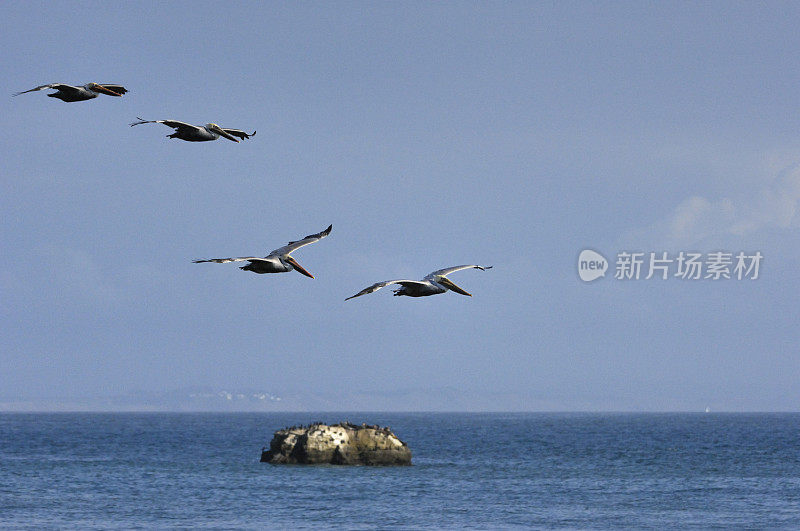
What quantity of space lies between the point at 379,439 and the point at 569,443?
340 ft

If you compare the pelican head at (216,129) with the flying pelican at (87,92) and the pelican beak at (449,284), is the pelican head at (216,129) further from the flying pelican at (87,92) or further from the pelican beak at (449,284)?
the pelican beak at (449,284)

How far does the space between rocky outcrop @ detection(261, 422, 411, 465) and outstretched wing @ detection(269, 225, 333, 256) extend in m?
70.9

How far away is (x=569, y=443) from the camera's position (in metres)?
193

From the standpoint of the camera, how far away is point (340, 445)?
94.5 meters

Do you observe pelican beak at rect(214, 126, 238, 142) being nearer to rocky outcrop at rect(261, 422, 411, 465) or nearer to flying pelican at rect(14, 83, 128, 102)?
flying pelican at rect(14, 83, 128, 102)

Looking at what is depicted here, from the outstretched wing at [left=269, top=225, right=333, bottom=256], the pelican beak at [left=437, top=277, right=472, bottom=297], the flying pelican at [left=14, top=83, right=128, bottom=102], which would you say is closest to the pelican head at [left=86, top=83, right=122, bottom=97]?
the flying pelican at [left=14, top=83, right=128, bottom=102]

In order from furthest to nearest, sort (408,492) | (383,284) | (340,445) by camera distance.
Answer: (340,445), (408,492), (383,284)

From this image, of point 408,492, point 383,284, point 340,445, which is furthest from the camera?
point 340,445

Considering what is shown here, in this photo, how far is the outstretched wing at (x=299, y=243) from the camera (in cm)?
2380

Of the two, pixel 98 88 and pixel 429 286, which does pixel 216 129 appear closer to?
pixel 98 88

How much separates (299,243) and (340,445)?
72.1 meters

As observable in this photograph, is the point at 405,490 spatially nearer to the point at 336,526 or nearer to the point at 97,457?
the point at 336,526

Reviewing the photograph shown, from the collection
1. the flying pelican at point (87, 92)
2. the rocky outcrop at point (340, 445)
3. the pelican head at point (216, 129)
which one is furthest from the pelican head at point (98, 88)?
the rocky outcrop at point (340, 445)

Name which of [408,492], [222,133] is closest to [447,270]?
[222,133]
